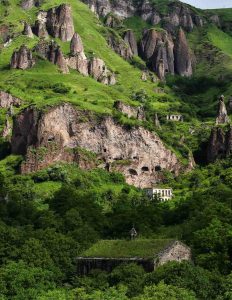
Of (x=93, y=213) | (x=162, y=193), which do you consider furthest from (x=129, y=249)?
(x=162, y=193)

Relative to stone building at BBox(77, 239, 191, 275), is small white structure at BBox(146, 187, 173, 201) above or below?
above

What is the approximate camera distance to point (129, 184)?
634 ft

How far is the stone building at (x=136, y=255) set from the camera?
96.8 meters

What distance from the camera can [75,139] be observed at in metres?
194

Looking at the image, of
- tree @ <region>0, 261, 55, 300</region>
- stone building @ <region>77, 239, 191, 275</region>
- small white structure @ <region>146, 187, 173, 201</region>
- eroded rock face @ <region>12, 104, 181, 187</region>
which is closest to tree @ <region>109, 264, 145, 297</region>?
stone building @ <region>77, 239, 191, 275</region>

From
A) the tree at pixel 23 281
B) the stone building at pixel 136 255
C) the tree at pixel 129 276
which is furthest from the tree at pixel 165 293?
the stone building at pixel 136 255

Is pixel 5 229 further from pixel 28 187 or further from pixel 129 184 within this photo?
pixel 129 184

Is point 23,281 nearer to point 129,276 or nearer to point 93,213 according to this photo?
point 129,276

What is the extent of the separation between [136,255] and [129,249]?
3.43 metres

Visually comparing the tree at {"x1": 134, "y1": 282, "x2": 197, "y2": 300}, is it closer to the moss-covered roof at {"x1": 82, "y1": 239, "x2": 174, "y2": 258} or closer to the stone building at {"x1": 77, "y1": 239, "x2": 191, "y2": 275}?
the stone building at {"x1": 77, "y1": 239, "x2": 191, "y2": 275}

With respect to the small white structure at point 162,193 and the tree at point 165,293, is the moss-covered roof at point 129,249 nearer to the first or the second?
the tree at point 165,293

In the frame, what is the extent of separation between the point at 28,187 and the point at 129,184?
100 ft

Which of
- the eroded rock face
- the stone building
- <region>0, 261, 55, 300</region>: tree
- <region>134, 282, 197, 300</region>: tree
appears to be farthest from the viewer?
the eroded rock face

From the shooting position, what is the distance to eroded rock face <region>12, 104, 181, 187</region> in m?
192
